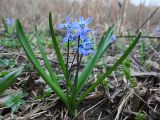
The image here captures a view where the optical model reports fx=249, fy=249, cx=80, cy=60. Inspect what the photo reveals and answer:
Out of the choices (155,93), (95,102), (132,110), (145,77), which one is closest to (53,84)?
(95,102)

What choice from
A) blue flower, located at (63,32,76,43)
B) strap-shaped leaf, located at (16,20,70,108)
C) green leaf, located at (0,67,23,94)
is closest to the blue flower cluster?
blue flower, located at (63,32,76,43)

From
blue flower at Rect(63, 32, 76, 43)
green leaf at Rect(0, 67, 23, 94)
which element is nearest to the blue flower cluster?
blue flower at Rect(63, 32, 76, 43)

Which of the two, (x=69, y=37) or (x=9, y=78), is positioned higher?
(x=69, y=37)

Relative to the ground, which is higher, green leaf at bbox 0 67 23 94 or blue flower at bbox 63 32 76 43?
blue flower at bbox 63 32 76 43

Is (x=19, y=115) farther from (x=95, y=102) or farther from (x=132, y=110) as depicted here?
(x=132, y=110)

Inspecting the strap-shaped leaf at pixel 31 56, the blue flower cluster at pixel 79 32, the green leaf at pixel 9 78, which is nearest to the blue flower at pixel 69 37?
the blue flower cluster at pixel 79 32

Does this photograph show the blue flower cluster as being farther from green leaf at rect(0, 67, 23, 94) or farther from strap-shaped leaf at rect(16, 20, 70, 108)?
green leaf at rect(0, 67, 23, 94)

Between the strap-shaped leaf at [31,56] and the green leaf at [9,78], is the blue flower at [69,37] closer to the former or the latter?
the strap-shaped leaf at [31,56]

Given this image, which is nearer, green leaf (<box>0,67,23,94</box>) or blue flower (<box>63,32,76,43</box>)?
green leaf (<box>0,67,23,94</box>)

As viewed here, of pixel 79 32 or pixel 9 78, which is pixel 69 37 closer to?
pixel 79 32

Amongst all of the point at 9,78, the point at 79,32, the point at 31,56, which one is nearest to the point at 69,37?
the point at 79,32

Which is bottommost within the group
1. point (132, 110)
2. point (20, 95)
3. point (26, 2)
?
point (132, 110)
